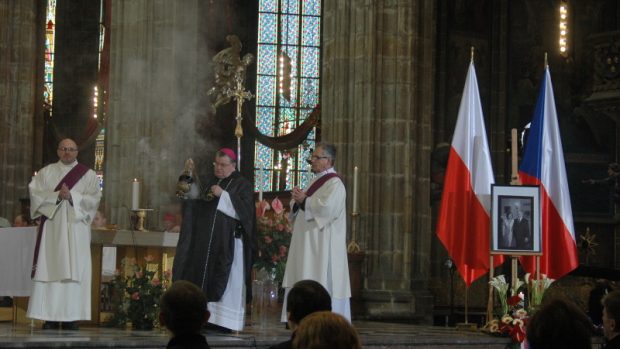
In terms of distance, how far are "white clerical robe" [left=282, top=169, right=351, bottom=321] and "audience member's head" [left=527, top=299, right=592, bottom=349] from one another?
599cm

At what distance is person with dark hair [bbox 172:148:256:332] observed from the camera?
35.1ft

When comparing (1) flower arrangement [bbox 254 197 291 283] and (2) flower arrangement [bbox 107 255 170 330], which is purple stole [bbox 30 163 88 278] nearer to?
(2) flower arrangement [bbox 107 255 170 330]

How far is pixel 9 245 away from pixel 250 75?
12.4m

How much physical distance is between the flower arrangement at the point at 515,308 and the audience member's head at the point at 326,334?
22.4 ft

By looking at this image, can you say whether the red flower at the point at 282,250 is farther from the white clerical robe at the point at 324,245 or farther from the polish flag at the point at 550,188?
the polish flag at the point at 550,188

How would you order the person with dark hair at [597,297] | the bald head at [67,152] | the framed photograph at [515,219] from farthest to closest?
the person with dark hair at [597,297], the framed photograph at [515,219], the bald head at [67,152]

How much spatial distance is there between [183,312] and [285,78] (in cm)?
1865

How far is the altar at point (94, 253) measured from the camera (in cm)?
1183

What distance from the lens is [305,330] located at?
435cm

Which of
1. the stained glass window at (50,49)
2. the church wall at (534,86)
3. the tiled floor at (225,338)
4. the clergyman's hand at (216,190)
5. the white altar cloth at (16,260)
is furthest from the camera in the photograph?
the stained glass window at (50,49)

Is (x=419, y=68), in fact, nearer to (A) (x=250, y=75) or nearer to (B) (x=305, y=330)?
(A) (x=250, y=75)

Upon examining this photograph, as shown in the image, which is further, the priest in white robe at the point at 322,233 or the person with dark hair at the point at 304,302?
the priest in white robe at the point at 322,233

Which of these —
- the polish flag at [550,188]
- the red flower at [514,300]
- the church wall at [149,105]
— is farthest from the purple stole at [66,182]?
the church wall at [149,105]

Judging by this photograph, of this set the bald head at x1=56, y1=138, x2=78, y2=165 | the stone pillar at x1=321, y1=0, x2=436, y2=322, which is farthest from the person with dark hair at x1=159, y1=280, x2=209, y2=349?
the stone pillar at x1=321, y1=0, x2=436, y2=322
